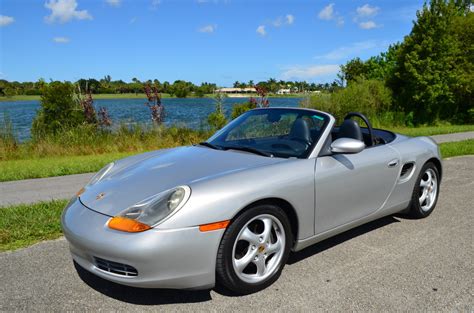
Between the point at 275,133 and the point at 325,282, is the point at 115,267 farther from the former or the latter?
A: the point at 275,133

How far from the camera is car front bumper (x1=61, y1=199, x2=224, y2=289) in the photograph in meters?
2.56

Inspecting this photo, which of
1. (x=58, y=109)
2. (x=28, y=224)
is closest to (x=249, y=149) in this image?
(x=28, y=224)

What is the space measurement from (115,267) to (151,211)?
0.44m

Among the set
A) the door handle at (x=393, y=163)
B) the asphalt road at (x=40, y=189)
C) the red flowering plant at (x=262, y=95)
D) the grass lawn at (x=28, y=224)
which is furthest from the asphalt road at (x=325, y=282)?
the red flowering plant at (x=262, y=95)

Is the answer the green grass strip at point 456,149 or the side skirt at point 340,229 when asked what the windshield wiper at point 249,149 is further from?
the green grass strip at point 456,149

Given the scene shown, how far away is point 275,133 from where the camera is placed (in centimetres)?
444

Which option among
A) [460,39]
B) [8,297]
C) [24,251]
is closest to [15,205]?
[24,251]

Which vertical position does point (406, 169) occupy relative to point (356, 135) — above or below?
below

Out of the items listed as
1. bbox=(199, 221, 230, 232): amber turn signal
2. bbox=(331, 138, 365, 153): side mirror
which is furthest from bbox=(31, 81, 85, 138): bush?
bbox=(199, 221, 230, 232): amber turn signal

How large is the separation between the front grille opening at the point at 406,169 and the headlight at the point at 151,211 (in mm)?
2607

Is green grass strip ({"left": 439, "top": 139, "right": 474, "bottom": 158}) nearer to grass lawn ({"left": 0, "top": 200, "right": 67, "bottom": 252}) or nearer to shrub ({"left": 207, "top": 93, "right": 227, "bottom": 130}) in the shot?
shrub ({"left": 207, "top": 93, "right": 227, "bottom": 130})

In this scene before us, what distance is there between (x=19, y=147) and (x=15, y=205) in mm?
6633

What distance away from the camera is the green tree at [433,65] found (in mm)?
20500

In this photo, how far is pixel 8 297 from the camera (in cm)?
292
